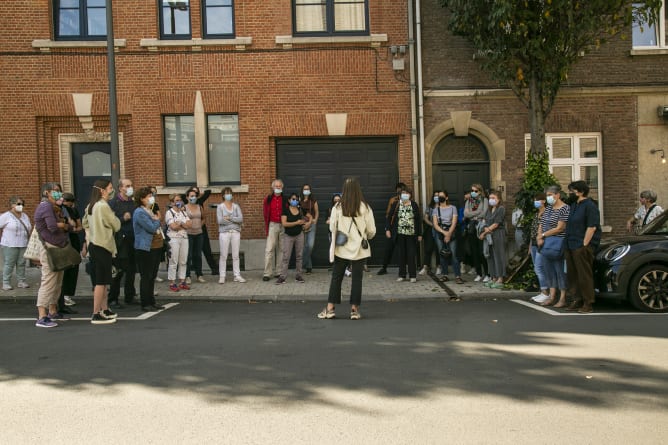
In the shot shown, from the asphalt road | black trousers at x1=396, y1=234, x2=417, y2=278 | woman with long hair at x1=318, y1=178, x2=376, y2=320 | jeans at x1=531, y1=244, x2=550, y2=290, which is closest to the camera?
the asphalt road

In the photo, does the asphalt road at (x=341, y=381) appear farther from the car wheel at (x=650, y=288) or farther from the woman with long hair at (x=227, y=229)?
the woman with long hair at (x=227, y=229)

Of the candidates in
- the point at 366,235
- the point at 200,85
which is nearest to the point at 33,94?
the point at 200,85

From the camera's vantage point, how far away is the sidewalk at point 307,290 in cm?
1080

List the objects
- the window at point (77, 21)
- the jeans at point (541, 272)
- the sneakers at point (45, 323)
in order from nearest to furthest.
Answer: the sneakers at point (45, 323), the jeans at point (541, 272), the window at point (77, 21)

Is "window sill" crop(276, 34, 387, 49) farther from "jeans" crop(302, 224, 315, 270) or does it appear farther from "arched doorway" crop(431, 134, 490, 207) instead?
"jeans" crop(302, 224, 315, 270)

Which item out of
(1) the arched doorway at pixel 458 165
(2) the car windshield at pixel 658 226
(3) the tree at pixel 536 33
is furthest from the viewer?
(1) the arched doorway at pixel 458 165

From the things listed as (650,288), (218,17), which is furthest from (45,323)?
(218,17)

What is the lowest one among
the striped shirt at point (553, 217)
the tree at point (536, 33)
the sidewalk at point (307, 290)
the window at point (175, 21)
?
the sidewalk at point (307, 290)

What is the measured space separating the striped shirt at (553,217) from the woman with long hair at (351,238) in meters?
2.98

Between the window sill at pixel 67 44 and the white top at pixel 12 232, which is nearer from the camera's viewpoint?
the white top at pixel 12 232

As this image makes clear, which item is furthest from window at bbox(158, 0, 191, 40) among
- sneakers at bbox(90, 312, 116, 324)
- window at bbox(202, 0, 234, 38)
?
sneakers at bbox(90, 312, 116, 324)

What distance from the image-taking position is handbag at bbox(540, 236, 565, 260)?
368 inches

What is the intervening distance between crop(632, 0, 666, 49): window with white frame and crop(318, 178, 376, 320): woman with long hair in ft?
31.9

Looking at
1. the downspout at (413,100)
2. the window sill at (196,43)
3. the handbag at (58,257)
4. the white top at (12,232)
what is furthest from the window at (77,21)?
the handbag at (58,257)
